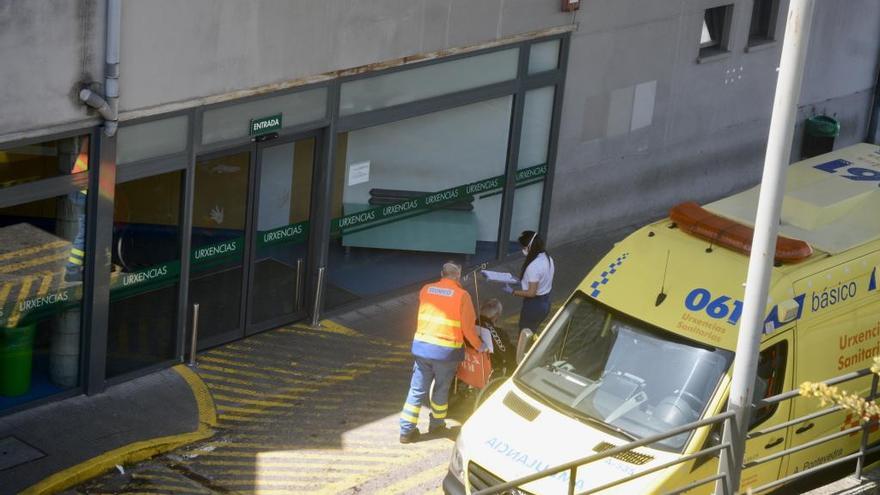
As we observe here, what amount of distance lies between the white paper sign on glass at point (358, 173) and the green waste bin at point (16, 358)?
13.1 ft

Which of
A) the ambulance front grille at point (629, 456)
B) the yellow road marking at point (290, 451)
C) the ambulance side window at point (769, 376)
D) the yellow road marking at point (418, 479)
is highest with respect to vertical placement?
the ambulance side window at point (769, 376)

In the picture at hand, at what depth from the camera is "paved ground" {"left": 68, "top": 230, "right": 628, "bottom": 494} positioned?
12.6 m

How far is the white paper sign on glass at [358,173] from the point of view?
15812mm

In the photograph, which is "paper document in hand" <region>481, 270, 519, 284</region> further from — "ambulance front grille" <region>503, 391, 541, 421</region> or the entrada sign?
"ambulance front grille" <region>503, 391, 541, 421</region>

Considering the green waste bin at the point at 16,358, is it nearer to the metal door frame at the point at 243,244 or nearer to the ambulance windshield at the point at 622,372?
the metal door frame at the point at 243,244

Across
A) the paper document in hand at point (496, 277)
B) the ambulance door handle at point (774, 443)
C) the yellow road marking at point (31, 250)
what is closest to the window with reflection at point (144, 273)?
the yellow road marking at point (31, 250)

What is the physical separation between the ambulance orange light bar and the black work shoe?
3110 millimetres

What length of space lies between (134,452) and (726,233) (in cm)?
544

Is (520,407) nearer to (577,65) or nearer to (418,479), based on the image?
(418,479)

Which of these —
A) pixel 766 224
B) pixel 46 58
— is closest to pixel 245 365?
pixel 46 58

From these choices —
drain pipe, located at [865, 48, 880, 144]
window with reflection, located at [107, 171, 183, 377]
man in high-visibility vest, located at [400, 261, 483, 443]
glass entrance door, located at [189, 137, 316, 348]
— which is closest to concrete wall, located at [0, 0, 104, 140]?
window with reflection, located at [107, 171, 183, 377]

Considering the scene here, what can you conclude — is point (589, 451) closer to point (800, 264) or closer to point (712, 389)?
point (712, 389)

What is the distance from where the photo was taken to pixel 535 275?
1446 centimetres

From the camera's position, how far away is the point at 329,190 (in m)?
15.5
